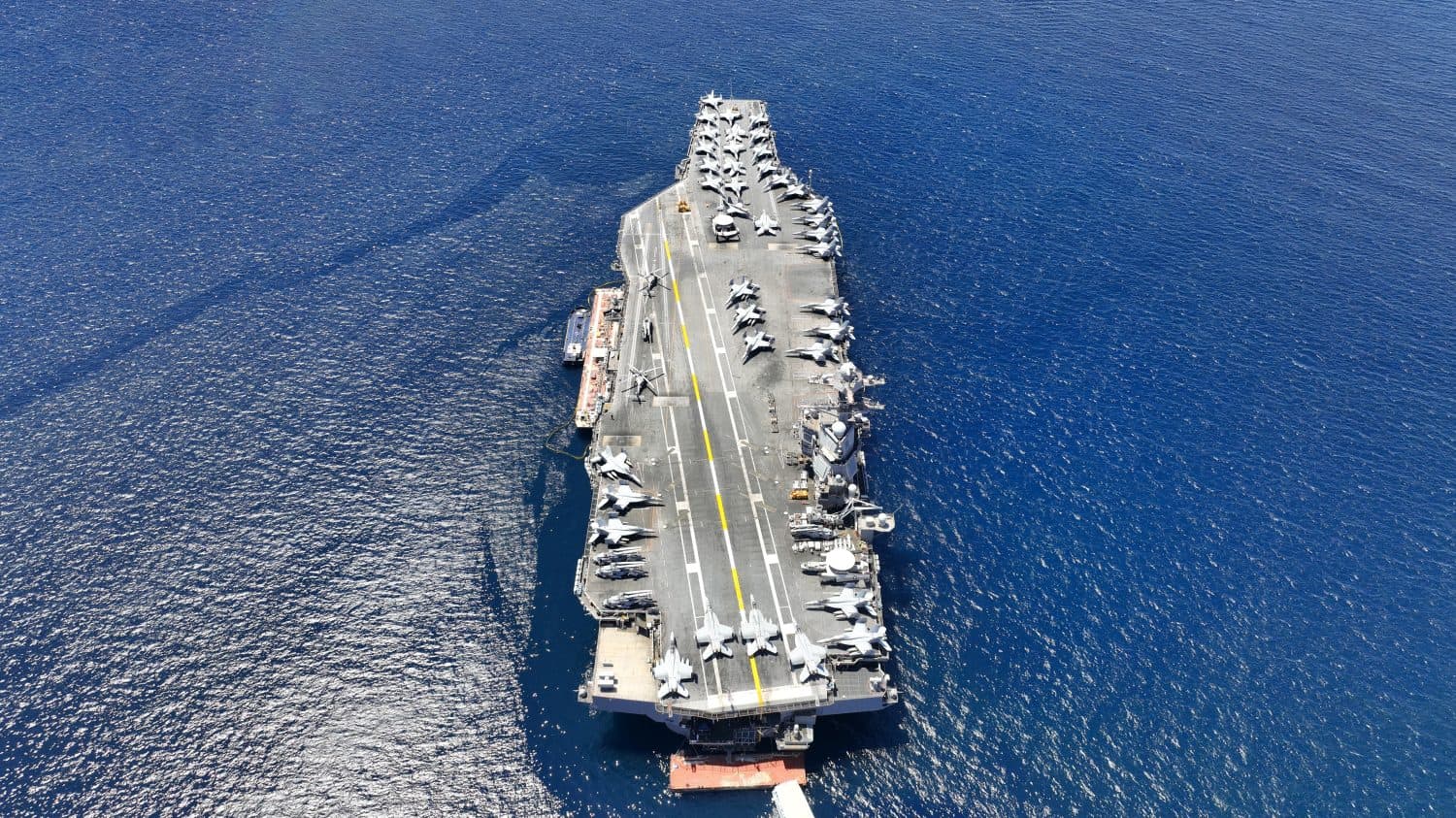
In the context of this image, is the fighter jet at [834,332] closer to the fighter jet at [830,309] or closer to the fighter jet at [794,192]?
the fighter jet at [830,309]

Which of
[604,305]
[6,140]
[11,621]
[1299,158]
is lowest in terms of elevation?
[11,621]

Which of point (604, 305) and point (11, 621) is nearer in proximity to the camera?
point (11, 621)

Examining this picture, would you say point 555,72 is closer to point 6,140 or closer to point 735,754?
point 6,140

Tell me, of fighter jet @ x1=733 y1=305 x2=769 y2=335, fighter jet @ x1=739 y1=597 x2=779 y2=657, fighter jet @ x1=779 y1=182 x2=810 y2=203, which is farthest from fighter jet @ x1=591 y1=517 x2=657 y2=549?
fighter jet @ x1=779 y1=182 x2=810 y2=203

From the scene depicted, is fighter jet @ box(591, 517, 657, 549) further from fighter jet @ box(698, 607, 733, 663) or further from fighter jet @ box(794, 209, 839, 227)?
fighter jet @ box(794, 209, 839, 227)

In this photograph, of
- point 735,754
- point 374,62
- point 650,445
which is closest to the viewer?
point 735,754

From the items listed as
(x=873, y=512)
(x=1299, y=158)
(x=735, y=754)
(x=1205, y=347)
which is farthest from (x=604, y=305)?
(x=1299, y=158)

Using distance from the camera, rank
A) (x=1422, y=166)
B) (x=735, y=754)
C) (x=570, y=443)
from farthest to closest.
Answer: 1. (x=1422, y=166)
2. (x=570, y=443)
3. (x=735, y=754)

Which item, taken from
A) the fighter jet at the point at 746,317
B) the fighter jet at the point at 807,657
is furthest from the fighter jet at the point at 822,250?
the fighter jet at the point at 807,657
